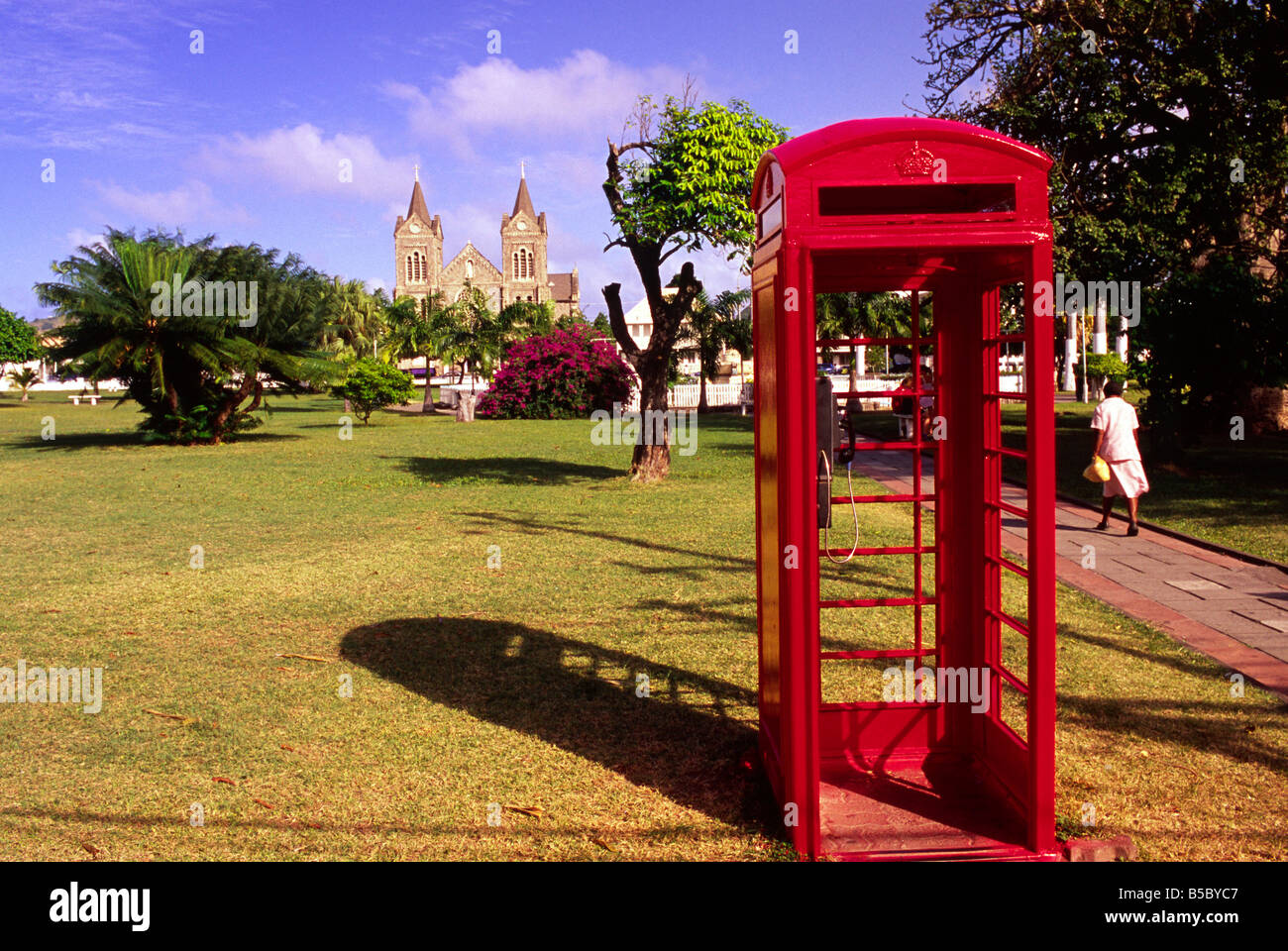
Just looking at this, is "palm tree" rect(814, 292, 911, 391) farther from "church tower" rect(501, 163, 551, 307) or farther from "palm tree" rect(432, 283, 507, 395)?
"church tower" rect(501, 163, 551, 307)

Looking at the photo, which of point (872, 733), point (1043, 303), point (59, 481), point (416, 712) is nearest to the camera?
point (1043, 303)

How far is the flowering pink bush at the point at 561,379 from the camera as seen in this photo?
37.0 meters

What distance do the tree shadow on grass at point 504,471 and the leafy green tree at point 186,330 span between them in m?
7.01

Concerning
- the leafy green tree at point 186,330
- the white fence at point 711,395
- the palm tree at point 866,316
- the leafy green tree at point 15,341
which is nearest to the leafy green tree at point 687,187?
the leafy green tree at point 186,330

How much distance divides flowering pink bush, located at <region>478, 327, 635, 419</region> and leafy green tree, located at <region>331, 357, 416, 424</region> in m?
3.67

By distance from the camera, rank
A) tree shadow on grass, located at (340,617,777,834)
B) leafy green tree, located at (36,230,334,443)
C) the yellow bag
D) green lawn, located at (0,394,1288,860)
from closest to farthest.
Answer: green lawn, located at (0,394,1288,860), tree shadow on grass, located at (340,617,777,834), the yellow bag, leafy green tree, located at (36,230,334,443)

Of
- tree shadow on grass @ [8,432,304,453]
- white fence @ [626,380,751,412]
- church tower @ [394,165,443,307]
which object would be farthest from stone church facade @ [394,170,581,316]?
tree shadow on grass @ [8,432,304,453]

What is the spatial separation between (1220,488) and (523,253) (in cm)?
10614

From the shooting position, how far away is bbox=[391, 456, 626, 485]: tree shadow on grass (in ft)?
59.3

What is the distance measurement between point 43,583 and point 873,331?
114 feet

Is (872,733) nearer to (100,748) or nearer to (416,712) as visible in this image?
(416,712)

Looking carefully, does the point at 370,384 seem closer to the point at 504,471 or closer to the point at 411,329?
the point at 411,329

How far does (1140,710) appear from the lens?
18.7 feet
